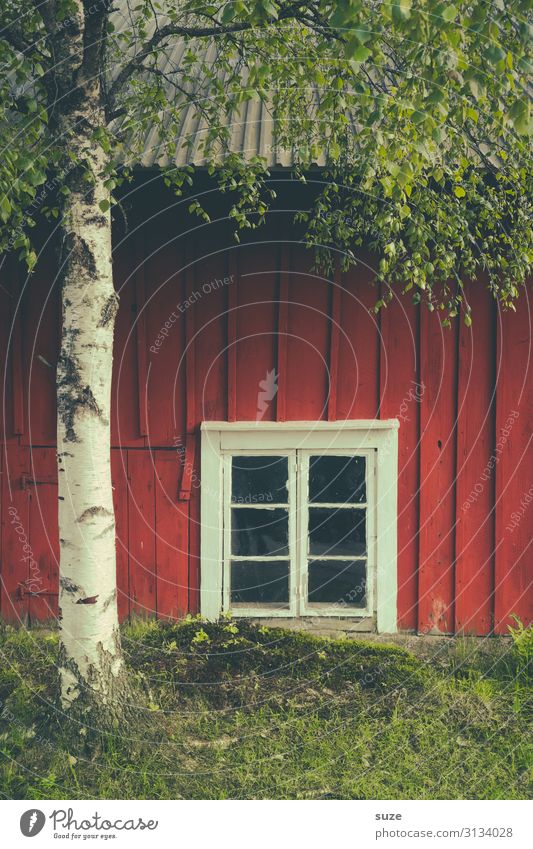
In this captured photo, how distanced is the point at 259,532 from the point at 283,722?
5.54 ft

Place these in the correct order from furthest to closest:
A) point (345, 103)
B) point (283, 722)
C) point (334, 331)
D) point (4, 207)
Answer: point (334, 331) < point (283, 722) < point (345, 103) < point (4, 207)

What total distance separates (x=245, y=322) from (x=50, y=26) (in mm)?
2347

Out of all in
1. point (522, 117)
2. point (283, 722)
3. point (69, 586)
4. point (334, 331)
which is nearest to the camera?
point (522, 117)

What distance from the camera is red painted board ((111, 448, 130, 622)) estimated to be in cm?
547

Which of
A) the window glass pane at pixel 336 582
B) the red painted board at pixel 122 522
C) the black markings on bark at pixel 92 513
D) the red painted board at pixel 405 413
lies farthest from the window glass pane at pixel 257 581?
the black markings on bark at pixel 92 513

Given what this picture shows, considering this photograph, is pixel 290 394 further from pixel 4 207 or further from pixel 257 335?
pixel 4 207

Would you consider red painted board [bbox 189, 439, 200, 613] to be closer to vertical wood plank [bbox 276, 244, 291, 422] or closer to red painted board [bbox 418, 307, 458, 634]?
vertical wood plank [bbox 276, 244, 291, 422]

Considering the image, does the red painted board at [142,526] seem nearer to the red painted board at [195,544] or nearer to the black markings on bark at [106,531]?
the red painted board at [195,544]

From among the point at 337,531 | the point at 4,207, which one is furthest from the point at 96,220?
the point at 337,531

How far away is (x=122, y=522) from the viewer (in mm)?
5496

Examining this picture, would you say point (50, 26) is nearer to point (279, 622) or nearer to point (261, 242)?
point (261, 242)

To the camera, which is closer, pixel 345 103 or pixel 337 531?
pixel 345 103

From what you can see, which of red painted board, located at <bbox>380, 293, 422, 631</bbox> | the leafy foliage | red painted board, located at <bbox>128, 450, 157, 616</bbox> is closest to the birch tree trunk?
the leafy foliage

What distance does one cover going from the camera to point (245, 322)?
541cm
